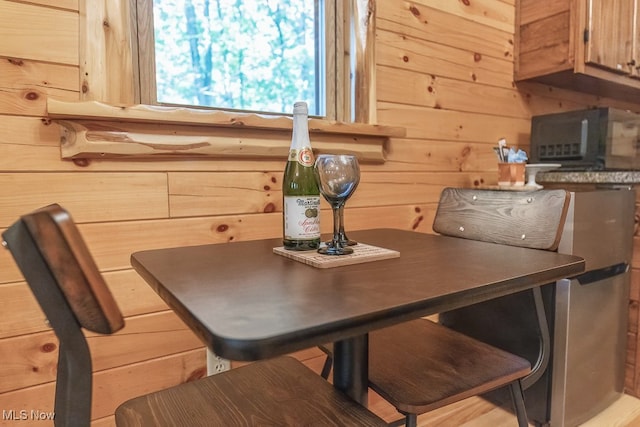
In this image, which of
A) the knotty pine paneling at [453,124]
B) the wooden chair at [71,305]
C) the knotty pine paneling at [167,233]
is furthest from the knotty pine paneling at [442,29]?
the wooden chair at [71,305]

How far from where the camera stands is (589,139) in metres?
1.88

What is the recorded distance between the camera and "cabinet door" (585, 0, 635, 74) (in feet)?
6.34

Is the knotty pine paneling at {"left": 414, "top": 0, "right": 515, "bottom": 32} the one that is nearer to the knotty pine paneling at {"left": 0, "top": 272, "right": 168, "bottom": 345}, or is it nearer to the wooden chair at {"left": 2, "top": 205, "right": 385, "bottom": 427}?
the knotty pine paneling at {"left": 0, "top": 272, "right": 168, "bottom": 345}

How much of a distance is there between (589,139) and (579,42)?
1.44ft

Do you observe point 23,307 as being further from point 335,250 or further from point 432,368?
point 432,368

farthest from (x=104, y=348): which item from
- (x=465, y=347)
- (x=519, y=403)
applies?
(x=519, y=403)

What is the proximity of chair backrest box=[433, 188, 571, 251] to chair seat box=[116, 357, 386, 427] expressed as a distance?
25.1 inches

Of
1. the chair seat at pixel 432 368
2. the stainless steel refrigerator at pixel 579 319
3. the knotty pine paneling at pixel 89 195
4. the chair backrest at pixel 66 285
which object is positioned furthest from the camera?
the stainless steel refrigerator at pixel 579 319

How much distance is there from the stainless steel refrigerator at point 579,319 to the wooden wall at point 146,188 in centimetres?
20

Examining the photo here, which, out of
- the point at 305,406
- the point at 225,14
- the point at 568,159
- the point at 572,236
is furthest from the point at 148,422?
the point at 568,159

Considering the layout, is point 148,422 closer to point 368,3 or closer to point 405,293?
point 405,293

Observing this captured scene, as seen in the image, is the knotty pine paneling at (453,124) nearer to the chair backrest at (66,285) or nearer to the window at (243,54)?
the window at (243,54)

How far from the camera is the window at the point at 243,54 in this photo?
53.9 inches

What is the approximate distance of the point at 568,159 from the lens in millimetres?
1981
